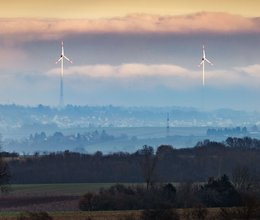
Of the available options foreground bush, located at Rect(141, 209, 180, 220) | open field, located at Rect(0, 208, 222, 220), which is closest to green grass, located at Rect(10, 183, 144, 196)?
open field, located at Rect(0, 208, 222, 220)

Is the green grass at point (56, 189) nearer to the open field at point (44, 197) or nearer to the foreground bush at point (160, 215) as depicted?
the open field at point (44, 197)

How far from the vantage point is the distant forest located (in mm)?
145675

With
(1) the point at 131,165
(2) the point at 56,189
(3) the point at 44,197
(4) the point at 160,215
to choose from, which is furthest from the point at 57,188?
(4) the point at 160,215

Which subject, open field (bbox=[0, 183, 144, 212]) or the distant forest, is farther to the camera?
the distant forest

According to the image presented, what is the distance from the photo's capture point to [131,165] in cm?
15375

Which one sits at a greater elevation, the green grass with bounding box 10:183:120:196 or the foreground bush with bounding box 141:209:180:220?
the green grass with bounding box 10:183:120:196

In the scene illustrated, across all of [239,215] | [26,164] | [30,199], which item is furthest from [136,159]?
[239,215]

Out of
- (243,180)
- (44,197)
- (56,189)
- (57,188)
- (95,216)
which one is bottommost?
(95,216)

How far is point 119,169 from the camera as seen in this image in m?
152

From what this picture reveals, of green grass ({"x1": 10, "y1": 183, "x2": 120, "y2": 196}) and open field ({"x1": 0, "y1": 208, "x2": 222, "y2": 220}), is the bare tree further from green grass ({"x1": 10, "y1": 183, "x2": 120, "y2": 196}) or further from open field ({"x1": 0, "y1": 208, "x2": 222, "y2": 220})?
open field ({"x1": 0, "y1": 208, "x2": 222, "y2": 220})

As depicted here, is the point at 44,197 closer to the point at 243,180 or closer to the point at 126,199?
the point at 126,199

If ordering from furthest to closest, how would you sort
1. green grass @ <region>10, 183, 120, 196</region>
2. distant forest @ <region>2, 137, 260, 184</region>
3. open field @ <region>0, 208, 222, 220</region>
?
distant forest @ <region>2, 137, 260, 184</region> → green grass @ <region>10, 183, 120, 196</region> → open field @ <region>0, 208, 222, 220</region>

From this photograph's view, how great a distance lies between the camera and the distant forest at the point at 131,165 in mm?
→ 145675

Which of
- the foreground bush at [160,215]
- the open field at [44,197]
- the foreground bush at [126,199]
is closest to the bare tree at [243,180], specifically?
the foreground bush at [126,199]
